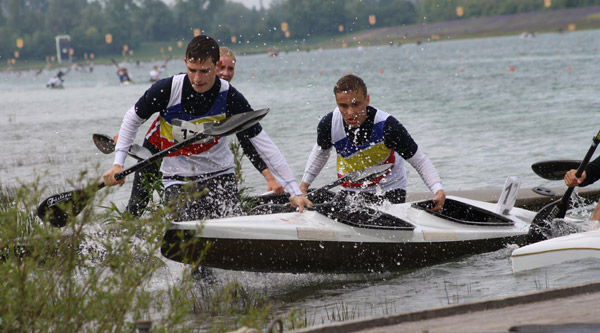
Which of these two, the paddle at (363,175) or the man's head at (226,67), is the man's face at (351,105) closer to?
the paddle at (363,175)

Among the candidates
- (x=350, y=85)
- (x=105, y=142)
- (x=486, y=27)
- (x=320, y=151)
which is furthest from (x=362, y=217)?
(x=486, y=27)

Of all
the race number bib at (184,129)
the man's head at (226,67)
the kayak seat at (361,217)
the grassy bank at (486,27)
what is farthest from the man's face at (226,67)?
the grassy bank at (486,27)

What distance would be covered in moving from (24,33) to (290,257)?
173419mm

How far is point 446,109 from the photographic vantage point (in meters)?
30.5

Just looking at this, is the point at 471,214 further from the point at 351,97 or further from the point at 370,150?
the point at 351,97

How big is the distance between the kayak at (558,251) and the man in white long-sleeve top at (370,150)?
798mm

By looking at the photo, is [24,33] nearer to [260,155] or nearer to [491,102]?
[491,102]

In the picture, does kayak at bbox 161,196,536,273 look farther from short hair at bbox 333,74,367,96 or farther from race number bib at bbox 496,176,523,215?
short hair at bbox 333,74,367,96

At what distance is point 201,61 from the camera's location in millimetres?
6488

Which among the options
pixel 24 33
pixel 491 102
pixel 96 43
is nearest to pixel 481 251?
pixel 491 102

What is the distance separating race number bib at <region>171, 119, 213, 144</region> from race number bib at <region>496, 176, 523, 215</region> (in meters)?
3.01

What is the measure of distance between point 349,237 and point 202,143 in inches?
55.7

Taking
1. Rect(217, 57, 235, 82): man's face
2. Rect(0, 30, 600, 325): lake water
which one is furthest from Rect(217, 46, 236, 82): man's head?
Rect(0, 30, 600, 325): lake water

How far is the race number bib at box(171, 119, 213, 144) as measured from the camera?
22.2ft
